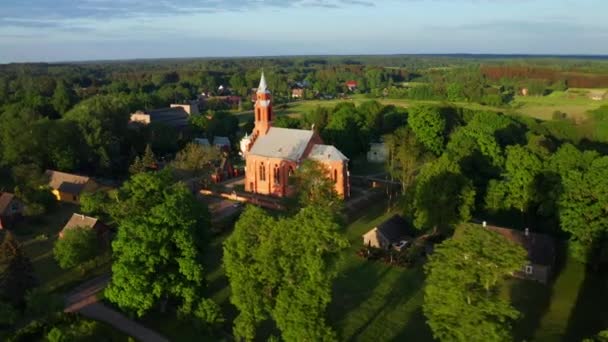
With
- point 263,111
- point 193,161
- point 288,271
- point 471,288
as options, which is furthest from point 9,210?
point 471,288

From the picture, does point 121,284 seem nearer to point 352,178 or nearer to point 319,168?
point 319,168

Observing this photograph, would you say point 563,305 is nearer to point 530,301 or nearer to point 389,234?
point 530,301

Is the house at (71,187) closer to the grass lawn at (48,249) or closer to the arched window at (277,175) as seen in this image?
the grass lawn at (48,249)

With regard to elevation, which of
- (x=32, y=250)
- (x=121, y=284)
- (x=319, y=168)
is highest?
(x=319, y=168)

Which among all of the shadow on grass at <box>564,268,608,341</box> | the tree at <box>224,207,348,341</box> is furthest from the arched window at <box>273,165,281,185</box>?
the shadow on grass at <box>564,268,608,341</box>

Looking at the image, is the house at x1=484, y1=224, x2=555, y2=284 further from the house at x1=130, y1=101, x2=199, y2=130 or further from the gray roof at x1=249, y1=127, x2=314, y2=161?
the house at x1=130, y1=101, x2=199, y2=130

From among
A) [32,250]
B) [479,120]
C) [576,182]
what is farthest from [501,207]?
[32,250]

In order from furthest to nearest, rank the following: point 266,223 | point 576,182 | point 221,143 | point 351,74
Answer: point 351,74 → point 221,143 → point 576,182 → point 266,223
